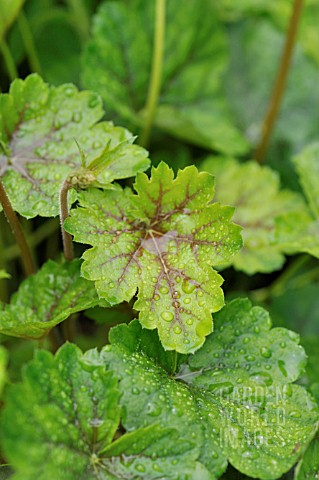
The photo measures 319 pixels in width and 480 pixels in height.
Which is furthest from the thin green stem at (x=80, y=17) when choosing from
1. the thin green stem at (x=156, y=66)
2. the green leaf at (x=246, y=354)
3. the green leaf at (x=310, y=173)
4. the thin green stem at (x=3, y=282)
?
the green leaf at (x=246, y=354)

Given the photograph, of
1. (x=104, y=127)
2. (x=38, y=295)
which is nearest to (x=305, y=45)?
(x=104, y=127)

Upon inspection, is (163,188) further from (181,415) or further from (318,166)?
(318,166)

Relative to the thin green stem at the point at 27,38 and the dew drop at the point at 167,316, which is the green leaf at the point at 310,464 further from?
the thin green stem at the point at 27,38

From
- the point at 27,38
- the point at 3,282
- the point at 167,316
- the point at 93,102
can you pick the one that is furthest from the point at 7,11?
the point at 167,316

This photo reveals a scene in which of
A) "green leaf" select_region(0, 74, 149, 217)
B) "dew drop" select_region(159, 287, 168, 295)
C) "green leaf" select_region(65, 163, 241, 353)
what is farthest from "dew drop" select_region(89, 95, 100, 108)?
"dew drop" select_region(159, 287, 168, 295)

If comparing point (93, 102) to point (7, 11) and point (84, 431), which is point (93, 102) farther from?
point (84, 431)

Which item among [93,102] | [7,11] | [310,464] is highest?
[7,11]
